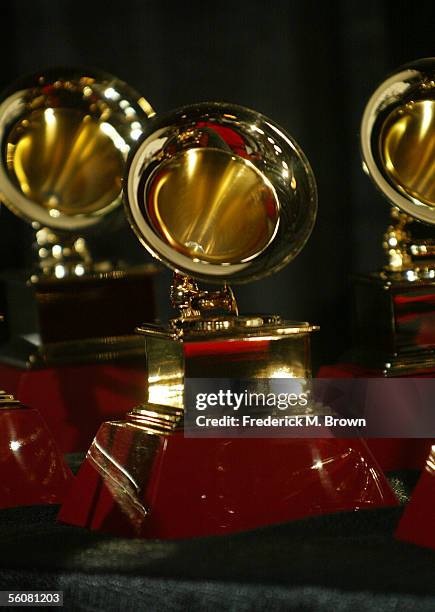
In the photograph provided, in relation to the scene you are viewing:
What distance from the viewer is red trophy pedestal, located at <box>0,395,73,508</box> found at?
214 centimetres

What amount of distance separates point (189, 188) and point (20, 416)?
52 cm

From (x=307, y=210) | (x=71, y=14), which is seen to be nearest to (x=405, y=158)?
(x=307, y=210)

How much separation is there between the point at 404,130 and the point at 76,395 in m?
0.93

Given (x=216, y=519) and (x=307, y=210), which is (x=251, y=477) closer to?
(x=216, y=519)

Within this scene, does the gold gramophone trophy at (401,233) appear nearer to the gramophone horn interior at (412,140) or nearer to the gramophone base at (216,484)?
the gramophone horn interior at (412,140)

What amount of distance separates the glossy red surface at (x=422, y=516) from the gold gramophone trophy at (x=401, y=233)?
0.60 m

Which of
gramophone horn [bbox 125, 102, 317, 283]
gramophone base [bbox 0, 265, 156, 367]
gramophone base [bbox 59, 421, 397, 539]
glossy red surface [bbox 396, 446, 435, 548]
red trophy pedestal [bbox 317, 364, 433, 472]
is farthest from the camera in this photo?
gramophone base [bbox 0, 265, 156, 367]

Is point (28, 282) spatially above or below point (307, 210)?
below

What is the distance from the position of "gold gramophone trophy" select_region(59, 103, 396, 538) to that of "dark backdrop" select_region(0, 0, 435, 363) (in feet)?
3.85

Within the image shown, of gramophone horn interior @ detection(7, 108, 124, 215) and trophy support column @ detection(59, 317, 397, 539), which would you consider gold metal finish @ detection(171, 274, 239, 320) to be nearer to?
trophy support column @ detection(59, 317, 397, 539)

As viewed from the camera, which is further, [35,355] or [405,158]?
[35,355]

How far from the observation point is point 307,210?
2.01 m

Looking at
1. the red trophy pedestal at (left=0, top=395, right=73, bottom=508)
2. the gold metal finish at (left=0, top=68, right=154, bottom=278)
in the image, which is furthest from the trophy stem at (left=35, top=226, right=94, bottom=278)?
the red trophy pedestal at (left=0, top=395, right=73, bottom=508)

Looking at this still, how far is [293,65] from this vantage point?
3275 mm
